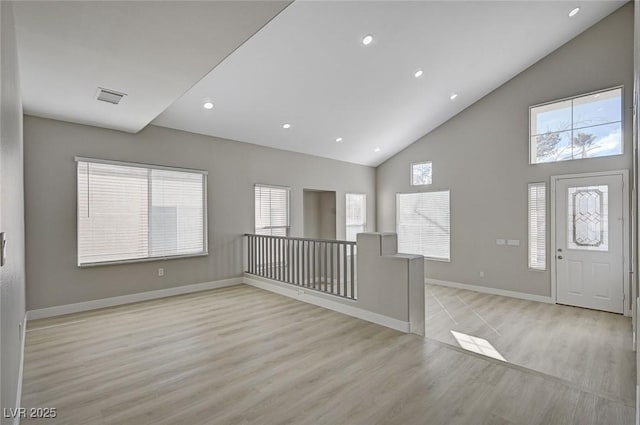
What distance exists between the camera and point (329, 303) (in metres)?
4.39

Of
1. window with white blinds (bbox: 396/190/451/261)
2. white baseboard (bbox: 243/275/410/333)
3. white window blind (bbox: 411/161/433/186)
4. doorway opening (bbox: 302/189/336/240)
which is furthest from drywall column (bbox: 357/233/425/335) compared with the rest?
white window blind (bbox: 411/161/433/186)

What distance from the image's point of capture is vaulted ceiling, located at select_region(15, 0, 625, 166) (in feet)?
7.25

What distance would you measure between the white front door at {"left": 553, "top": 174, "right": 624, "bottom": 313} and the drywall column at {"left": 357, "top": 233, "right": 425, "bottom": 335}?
11.0ft

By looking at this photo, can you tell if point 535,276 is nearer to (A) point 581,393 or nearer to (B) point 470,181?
(B) point 470,181

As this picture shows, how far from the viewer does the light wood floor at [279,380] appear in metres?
2.07

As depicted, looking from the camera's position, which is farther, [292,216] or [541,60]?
[292,216]

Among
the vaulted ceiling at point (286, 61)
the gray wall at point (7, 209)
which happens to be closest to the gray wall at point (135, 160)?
the vaulted ceiling at point (286, 61)

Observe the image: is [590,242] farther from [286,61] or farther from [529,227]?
[286,61]

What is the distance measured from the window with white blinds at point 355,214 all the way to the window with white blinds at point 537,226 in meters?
3.75

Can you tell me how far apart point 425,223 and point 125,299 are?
6114mm

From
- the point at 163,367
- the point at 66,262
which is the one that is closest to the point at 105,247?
the point at 66,262

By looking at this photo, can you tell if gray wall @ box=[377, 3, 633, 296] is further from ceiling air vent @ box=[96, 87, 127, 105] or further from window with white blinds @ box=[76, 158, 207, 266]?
ceiling air vent @ box=[96, 87, 127, 105]

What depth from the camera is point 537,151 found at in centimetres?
564

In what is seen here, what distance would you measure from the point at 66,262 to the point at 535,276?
7400mm
